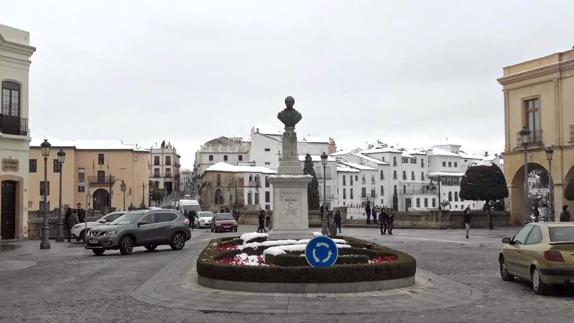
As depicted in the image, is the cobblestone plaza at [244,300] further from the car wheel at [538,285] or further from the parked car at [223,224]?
the parked car at [223,224]

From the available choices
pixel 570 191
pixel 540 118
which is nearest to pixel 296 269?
pixel 570 191

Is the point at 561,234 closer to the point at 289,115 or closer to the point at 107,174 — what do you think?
A: the point at 289,115

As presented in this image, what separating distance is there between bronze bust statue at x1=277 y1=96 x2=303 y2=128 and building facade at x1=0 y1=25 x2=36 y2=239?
772 inches

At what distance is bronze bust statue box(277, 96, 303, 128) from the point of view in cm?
1783

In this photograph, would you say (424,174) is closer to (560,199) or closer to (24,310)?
(560,199)

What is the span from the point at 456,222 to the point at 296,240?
29964 millimetres

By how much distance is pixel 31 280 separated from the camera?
1528 centimetres

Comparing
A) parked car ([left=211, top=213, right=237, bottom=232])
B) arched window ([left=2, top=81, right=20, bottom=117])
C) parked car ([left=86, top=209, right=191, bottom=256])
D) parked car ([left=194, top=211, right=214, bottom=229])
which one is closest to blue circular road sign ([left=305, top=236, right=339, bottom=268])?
parked car ([left=86, top=209, right=191, bottom=256])

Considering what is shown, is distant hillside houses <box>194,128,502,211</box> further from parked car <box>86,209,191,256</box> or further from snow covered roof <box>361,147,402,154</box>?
parked car <box>86,209,191,256</box>

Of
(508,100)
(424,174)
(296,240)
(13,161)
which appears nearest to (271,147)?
(424,174)

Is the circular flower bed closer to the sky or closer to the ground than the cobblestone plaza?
closer to the sky

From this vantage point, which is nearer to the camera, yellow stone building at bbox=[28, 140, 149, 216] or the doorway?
the doorway

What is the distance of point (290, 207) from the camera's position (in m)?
16.8

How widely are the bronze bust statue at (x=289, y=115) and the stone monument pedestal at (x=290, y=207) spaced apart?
1.80 m
